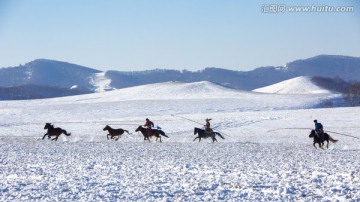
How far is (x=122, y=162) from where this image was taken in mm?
19266

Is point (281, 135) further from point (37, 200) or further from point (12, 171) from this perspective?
point (37, 200)

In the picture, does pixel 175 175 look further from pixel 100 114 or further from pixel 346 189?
pixel 100 114

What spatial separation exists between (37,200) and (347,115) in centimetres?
5292

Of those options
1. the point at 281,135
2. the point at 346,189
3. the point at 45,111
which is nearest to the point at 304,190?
the point at 346,189

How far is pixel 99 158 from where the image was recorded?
69.4ft

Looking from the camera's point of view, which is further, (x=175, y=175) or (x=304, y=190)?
(x=175, y=175)

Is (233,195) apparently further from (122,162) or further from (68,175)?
(122,162)

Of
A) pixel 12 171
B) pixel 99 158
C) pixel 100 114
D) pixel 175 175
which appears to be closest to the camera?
pixel 175 175

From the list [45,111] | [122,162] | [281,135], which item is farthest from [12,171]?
[45,111]

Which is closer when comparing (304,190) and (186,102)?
(304,190)

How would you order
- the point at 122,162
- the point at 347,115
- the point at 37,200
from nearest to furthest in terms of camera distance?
1. the point at 37,200
2. the point at 122,162
3. the point at 347,115

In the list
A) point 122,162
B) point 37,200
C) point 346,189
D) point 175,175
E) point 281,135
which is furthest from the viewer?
point 281,135

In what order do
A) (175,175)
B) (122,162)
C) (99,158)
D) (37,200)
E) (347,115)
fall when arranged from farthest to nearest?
(347,115)
(99,158)
(122,162)
(175,175)
(37,200)

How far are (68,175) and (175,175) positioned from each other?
3037 mm
